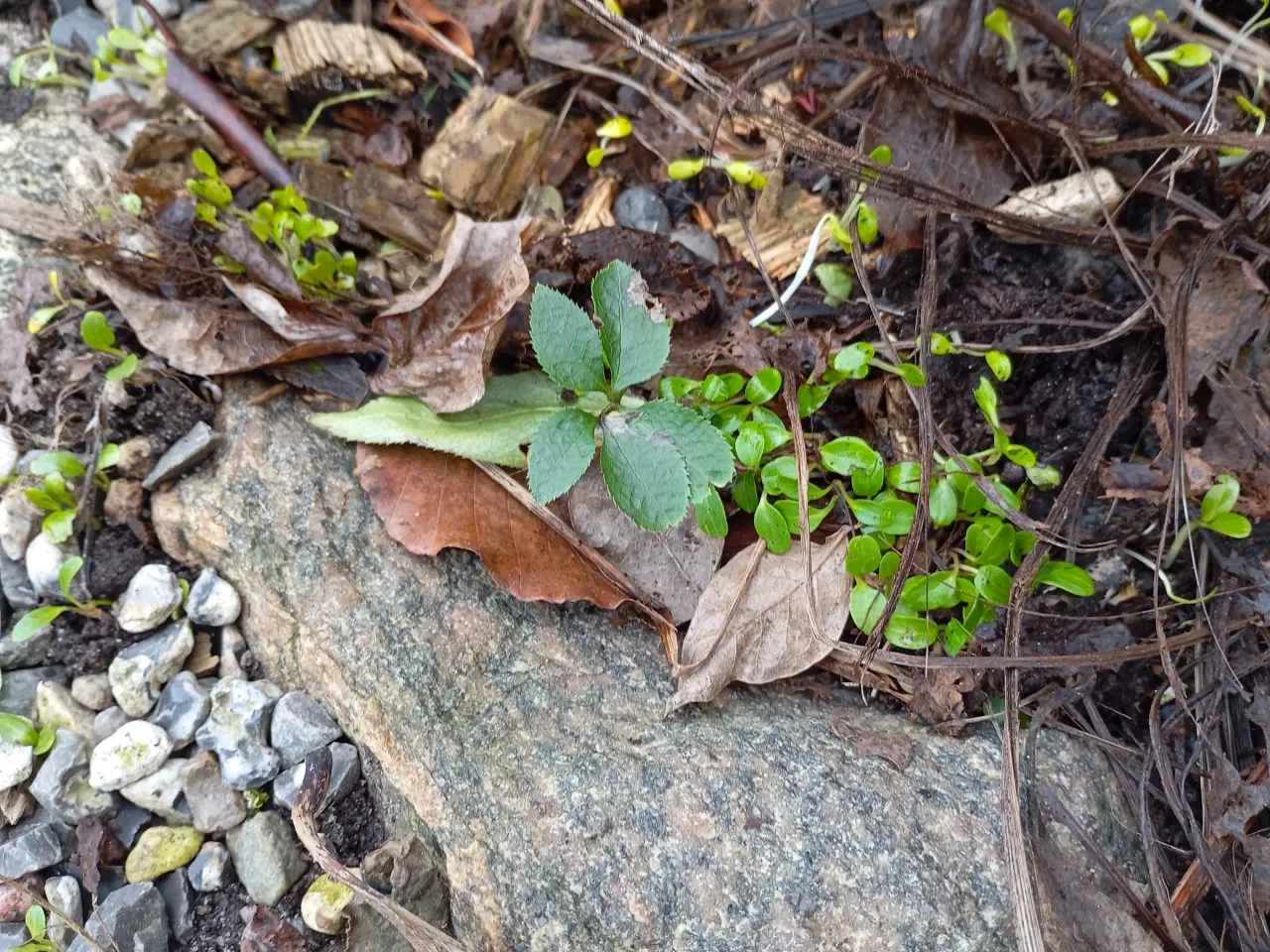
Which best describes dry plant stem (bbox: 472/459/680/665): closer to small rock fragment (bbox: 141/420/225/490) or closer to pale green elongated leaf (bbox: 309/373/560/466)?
pale green elongated leaf (bbox: 309/373/560/466)

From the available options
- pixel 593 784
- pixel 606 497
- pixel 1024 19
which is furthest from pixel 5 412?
pixel 1024 19

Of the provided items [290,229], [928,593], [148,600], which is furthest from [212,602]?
[928,593]

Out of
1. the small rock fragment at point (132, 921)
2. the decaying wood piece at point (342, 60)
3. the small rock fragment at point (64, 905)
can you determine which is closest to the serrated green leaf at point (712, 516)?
the small rock fragment at point (132, 921)

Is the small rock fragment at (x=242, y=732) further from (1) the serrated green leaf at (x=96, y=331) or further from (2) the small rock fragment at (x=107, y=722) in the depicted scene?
(1) the serrated green leaf at (x=96, y=331)

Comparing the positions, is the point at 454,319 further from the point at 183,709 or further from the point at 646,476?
the point at 183,709

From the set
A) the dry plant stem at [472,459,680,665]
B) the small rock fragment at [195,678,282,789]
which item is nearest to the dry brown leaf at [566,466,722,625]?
the dry plant stem at [472,459,680,665]
